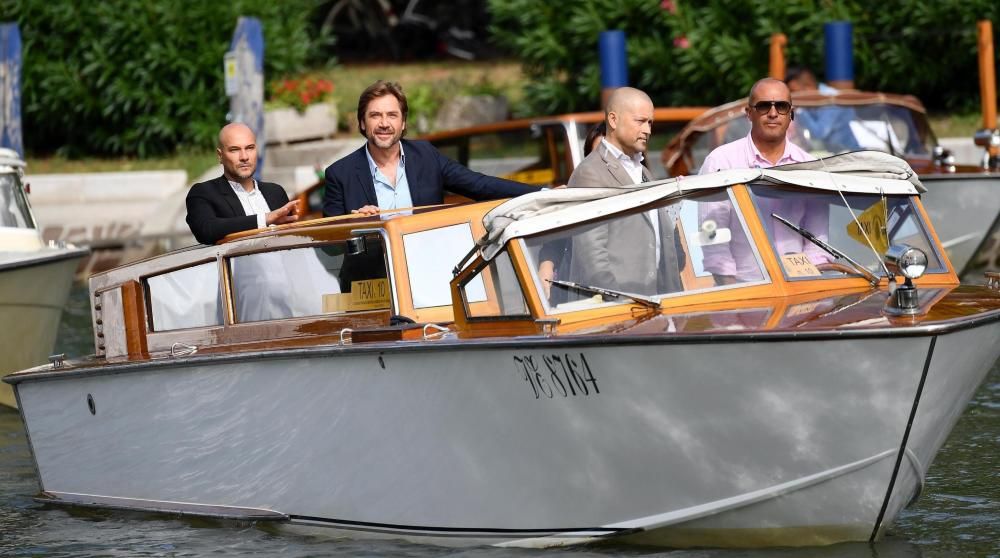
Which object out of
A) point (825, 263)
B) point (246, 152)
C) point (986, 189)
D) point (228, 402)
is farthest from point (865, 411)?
point (986, 189)

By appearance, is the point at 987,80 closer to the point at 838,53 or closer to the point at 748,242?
the point at 838,53

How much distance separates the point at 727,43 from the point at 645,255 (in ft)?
45.0

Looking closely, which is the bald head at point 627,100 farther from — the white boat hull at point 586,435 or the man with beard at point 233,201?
the man with beard at point 233,201

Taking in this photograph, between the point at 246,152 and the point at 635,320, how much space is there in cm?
253

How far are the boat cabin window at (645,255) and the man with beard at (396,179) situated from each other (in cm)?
134

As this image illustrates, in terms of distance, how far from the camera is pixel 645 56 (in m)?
20.9

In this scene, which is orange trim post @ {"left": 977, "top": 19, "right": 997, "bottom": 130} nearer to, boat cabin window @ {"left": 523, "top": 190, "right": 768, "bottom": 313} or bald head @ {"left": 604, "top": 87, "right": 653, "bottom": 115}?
bald head @ {"left": 604, "top": 87, "right": 653, "bottom": 115}

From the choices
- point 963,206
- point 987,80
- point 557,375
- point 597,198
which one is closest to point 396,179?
point 597,198

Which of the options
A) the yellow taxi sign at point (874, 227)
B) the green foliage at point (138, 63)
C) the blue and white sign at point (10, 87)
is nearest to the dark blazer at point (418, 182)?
the yellow taxi sign at point (874, 227)

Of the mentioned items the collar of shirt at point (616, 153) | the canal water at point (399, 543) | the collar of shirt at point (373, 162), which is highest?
the collar of shirt at point (373, 162)

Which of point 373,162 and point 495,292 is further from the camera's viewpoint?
point 373,162

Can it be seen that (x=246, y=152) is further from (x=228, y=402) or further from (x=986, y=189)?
(x=986, y=189)

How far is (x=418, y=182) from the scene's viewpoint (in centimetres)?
769

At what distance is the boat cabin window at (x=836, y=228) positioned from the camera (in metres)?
6.45
